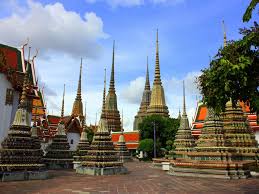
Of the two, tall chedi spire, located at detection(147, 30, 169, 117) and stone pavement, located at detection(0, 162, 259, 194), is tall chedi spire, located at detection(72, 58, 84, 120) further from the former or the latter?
stone pavement, located at detection(0, 162, 259, 194)

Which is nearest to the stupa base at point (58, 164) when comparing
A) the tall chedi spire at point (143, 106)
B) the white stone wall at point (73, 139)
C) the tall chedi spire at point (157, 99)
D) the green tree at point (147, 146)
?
the white stone wall at point (73, 139)

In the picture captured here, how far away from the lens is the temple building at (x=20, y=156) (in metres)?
14.7

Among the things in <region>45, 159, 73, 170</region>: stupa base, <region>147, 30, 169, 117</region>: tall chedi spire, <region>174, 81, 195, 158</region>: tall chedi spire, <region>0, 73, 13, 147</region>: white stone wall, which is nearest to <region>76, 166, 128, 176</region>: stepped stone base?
<region>45, 159, 73, 170</region>: stupa base

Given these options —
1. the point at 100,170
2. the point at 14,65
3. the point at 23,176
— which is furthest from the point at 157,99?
the point at 23,176

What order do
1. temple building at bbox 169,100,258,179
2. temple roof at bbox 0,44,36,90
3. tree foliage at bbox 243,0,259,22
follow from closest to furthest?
tree foliage at bbox 243,0,259,22, temple building at bbox 169,100,258,179, temple roof at bbox 0,44,36,90

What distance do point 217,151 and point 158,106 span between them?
1771 inches

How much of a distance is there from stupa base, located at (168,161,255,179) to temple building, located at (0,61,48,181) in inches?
365

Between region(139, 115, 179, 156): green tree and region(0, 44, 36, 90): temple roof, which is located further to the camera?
region(139, 115, 179, 156): green tree

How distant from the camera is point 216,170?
17266 mm

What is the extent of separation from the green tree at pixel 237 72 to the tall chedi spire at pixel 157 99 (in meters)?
54.2

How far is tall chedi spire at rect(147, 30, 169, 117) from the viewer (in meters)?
63.0

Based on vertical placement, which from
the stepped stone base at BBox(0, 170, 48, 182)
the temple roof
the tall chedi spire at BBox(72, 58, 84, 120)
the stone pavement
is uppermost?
the tall chedi spire at BBox(72, 58, 84, 120)

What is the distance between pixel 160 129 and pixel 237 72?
40756 mm

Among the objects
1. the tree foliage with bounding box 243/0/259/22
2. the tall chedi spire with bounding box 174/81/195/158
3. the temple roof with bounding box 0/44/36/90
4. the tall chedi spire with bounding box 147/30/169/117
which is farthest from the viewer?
the tall chedi spire with bounding box 147/30/169/117
